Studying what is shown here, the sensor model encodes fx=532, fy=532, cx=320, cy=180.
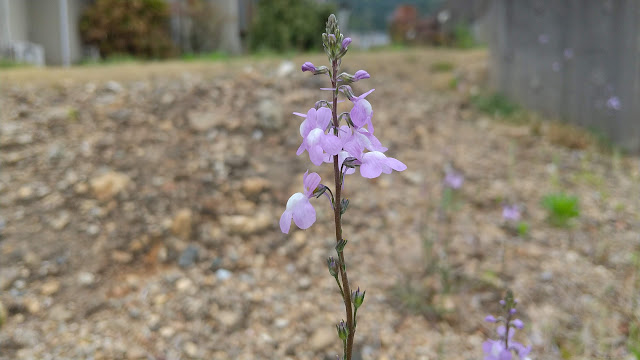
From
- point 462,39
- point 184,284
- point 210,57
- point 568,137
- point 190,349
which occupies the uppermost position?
point 462,39

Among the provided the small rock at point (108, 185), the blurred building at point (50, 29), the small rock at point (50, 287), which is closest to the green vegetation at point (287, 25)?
the blurred building at point (50, 29)

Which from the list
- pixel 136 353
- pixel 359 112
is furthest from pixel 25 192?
pixel 359 112

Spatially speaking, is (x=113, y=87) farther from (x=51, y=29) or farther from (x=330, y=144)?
(x=51, y=29)

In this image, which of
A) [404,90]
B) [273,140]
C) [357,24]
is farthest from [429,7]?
[273,140]

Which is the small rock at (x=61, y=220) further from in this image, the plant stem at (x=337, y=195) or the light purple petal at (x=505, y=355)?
the light purple petal at (x=505, y=355)

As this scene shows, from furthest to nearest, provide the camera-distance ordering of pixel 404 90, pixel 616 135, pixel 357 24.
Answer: pixel 357 24
pixel 404 90
pixel 616 135

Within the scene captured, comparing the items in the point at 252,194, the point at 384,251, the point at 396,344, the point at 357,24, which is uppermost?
the point at 357,24

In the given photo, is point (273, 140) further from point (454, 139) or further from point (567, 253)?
point (567, 253)

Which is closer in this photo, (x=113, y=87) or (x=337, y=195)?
(x=337, y=195)
